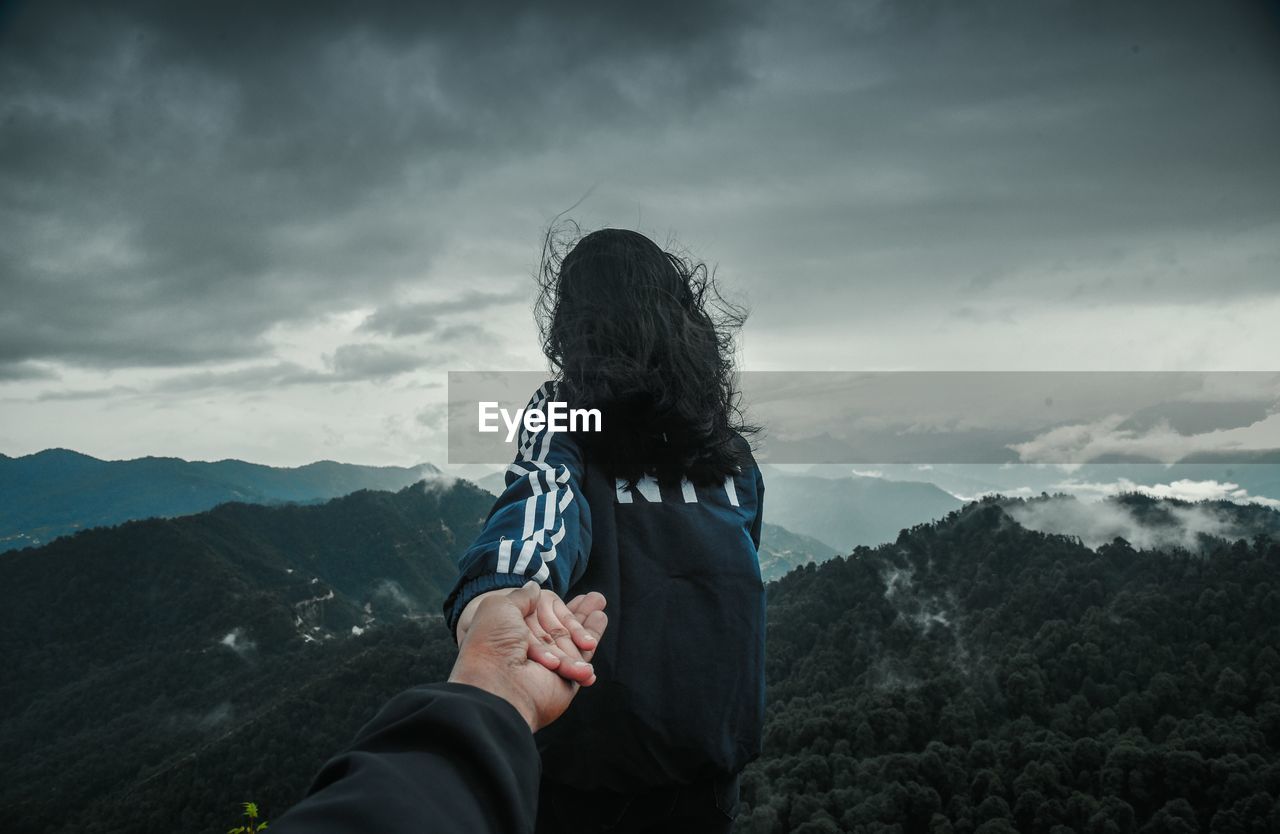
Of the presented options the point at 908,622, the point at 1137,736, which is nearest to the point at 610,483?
the point at 1137,736

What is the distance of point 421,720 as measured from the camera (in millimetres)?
1010

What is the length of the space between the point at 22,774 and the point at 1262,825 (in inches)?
4929

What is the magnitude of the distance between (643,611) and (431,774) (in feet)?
3.56

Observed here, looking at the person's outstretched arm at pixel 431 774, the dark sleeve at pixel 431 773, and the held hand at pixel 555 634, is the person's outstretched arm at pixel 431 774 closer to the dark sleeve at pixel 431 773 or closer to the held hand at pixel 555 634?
the dark sleeve at pixel 431 773

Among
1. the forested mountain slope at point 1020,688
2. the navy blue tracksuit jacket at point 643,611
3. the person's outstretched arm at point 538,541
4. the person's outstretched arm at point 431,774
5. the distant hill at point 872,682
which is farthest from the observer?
the distant hill at point 872,682


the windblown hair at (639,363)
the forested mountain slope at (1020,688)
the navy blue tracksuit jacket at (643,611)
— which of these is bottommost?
the forested mountain slope at (1020,688)

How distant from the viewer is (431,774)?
3.12ft

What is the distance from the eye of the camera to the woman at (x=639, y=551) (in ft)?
6.23

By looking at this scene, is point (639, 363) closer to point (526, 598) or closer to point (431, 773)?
point (526, 598)

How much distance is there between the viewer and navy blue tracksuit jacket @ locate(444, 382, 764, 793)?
1881 millimetres

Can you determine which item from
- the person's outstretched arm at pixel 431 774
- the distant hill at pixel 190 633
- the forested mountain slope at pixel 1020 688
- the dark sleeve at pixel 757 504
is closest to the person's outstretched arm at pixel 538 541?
the person's outstretched arm at pixel 431 774

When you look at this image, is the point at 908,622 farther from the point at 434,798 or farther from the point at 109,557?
the point at 109,557

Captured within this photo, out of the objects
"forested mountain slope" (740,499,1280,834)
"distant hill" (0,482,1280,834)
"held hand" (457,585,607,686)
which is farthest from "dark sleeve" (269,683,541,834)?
"forested mountain slope" (740,499,1280,834)

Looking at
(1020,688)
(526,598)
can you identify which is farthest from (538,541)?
(1020,688)
